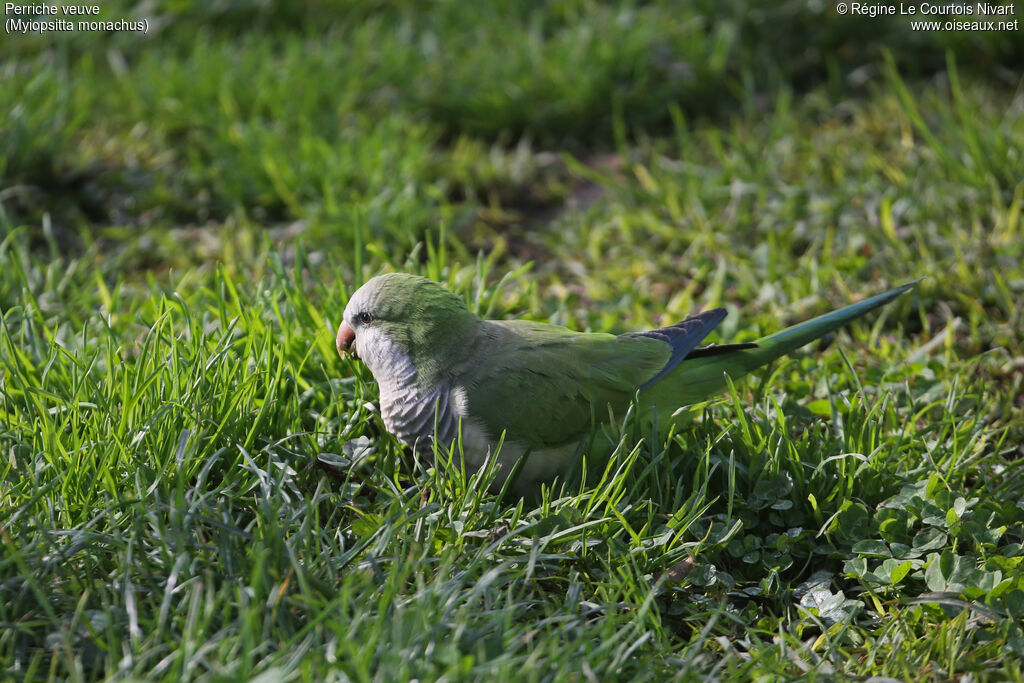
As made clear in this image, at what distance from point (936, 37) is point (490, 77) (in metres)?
2.65

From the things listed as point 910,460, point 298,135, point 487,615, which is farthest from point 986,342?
point 298,135

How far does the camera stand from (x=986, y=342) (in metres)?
3.68

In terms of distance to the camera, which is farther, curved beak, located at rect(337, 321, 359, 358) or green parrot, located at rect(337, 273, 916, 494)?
curved beak, located at rect(337, 321, 359, 358)

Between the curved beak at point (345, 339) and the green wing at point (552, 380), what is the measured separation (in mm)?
449

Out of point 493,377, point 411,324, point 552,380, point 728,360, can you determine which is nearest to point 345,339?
point 411,324

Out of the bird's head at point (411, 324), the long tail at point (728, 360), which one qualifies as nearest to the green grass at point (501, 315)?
the long tail at point (728, 360)

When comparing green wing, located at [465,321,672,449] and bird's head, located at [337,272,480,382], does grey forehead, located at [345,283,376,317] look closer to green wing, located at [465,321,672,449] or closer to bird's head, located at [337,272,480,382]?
bird's head, located at [337,272,480,382]

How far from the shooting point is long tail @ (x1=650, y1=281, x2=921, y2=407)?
3014mm

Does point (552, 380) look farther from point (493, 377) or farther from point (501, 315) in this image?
point (501, 315)

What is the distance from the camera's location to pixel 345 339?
9.94ft

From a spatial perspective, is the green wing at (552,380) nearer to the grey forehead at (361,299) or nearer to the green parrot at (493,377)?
the green parrot at (493,377)

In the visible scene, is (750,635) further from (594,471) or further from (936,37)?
(936,37)

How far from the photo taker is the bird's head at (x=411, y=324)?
A: 9.30 feet

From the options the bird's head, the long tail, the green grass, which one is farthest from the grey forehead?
the long tail
